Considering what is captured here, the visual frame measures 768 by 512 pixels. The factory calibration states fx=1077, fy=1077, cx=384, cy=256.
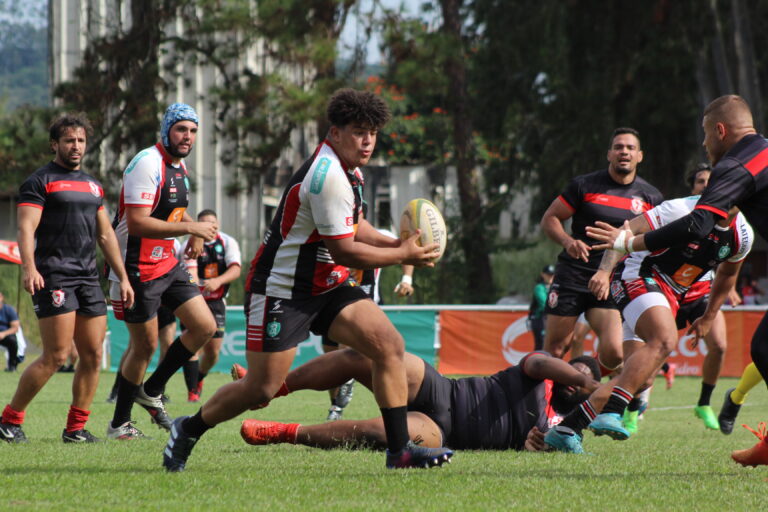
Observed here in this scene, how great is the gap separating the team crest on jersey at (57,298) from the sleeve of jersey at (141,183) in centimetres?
77

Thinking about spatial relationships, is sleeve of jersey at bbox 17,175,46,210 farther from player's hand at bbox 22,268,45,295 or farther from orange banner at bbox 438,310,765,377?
orange banner at bbox 438,310,765,377

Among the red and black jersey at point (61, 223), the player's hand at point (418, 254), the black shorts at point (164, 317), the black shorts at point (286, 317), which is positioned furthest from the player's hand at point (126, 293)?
the black shorts at point (164, 317)

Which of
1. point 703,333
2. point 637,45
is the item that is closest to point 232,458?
point 703,333

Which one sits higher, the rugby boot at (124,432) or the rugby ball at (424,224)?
the rugby ball at (424,224)

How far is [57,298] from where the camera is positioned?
24.4 feet

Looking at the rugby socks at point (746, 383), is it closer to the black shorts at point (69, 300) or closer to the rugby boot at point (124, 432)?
the rugby boot at point (124, 432)

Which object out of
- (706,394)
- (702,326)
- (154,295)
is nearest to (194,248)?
(154,295)

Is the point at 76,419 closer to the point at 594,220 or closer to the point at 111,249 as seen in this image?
the point at 111,249

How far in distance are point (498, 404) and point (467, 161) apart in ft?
70.6

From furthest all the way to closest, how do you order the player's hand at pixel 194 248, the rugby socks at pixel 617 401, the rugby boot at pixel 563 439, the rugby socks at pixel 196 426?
the player's hand at pixel 194 248 < the rugby boot at pixel 563 439 < the rugby socks at pixel 617 401 < the rugby socks at pixel 196 426

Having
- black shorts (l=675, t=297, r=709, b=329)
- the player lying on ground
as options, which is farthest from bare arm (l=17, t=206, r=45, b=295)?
black shorts (l=675, t=297, r=709, b=329)

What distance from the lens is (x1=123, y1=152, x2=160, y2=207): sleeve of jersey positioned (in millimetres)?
7426

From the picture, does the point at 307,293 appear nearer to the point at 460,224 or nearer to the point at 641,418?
the point at 641,418

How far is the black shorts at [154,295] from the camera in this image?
799cm
